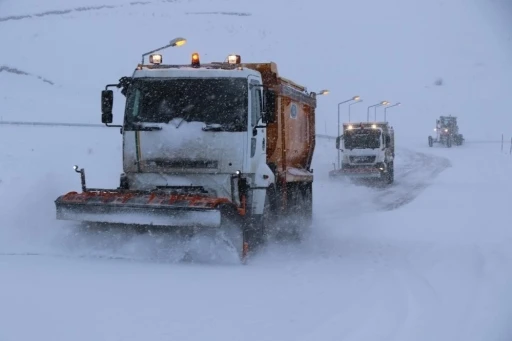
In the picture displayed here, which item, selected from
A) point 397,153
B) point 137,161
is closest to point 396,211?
point 137,161

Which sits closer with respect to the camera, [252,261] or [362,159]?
[252,261]

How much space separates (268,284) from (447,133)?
55.4 meters

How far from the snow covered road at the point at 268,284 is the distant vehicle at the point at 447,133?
4778 cm

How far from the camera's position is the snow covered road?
5.81m

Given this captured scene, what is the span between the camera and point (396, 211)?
17125mm

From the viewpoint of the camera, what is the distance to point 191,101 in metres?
9.82

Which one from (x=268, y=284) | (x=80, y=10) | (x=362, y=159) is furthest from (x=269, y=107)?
(x=80, y=10)

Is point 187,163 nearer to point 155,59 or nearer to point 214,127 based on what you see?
point 214,127

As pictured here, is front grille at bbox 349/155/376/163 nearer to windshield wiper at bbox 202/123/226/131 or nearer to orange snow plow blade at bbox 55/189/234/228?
windshield wiper at bbox 202/123/226/131

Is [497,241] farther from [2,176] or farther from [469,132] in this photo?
[469,132]

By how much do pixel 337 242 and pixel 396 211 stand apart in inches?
222

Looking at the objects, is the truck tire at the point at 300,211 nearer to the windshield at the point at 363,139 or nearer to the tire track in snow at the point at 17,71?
the windshield at the point at 363,139

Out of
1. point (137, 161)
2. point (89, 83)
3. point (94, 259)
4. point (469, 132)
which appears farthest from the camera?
point (469, 132)

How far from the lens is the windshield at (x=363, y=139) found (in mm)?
29188
